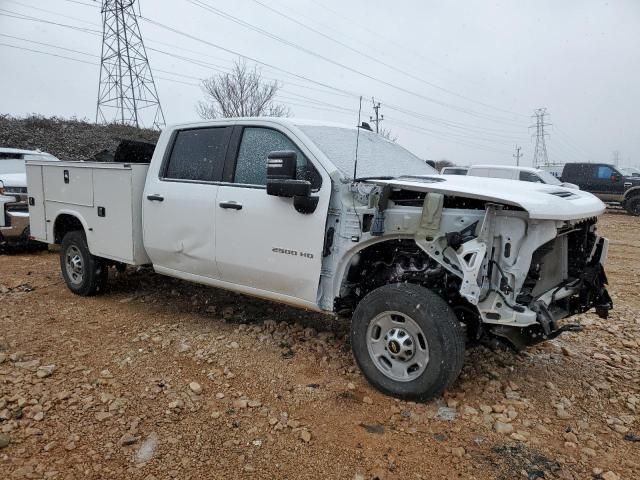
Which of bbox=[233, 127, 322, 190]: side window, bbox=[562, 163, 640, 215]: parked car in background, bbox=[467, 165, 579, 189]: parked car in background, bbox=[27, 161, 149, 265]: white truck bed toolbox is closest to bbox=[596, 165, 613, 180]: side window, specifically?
bbox=[562, 163, 640, 215]: parked car in background

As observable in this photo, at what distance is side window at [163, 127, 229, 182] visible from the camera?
438cm

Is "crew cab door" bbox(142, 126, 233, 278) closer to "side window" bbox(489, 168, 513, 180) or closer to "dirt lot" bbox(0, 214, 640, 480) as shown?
"dirt lot" bbox(0, 214, 640, 480)

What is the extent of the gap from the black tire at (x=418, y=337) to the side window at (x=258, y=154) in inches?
44.9

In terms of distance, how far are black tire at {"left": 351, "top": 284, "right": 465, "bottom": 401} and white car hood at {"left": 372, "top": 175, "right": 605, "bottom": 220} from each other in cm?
68

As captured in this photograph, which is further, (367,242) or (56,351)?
(56,351)

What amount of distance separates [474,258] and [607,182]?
62.9ft

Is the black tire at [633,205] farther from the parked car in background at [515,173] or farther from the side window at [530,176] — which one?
the side window at [530,176]

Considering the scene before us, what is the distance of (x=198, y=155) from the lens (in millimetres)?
4562

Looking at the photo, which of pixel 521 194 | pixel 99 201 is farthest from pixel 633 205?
pixel 99 201

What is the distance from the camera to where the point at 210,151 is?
4.46m

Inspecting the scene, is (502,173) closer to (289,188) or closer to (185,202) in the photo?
(185,202)

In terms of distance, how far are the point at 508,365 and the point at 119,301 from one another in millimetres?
3988

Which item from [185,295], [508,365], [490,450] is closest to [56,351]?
[185,295]

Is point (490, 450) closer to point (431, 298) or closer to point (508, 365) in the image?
point (431, 298)
